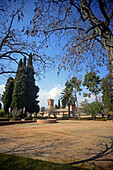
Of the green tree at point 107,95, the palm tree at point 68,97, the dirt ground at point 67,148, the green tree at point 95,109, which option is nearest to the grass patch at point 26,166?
the dirt ground at point 67,148

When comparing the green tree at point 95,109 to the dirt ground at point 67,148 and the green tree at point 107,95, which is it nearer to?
the green tree at point 107,95

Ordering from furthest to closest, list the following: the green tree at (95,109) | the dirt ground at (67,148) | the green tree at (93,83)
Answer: the green tree at (93,83) < the green tree at (95,109) < the dirt ground at (67,148)

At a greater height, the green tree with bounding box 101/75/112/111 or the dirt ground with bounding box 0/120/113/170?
the green tree with bounding box 101/75/112/111

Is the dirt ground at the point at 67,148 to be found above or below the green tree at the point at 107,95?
below

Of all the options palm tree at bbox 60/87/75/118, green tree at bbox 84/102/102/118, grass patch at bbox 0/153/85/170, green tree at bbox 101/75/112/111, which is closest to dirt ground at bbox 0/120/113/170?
grass patch at bbox 0/153/85/170

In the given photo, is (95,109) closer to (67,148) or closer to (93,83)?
(93,83)

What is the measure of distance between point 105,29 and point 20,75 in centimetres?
440

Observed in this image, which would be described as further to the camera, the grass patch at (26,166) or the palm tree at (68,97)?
the palm tree at (68,97)

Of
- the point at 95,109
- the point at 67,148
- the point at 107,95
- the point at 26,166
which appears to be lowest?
the point at 95,109

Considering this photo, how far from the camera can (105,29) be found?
116 inches

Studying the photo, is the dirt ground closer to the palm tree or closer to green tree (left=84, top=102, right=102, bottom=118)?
green tree (left=84, top=102, right=102, bottom=118)

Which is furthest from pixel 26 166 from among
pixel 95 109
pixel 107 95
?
pixel 107 95

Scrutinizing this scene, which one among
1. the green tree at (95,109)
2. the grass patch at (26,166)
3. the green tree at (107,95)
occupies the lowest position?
the green tree at (95,109)

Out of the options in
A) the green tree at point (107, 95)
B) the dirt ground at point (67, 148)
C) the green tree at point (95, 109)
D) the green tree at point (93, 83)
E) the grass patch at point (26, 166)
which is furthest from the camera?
the green tree at point (93, 83)
